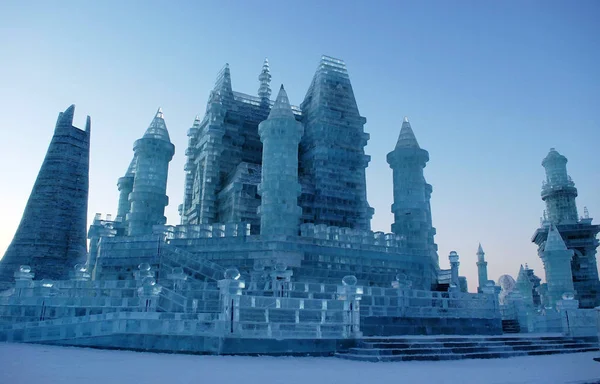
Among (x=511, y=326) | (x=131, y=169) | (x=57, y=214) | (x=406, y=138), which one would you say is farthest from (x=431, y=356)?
(x=57, y=214)

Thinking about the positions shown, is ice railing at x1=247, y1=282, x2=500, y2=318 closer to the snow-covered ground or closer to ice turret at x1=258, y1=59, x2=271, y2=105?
the snow-covered ground

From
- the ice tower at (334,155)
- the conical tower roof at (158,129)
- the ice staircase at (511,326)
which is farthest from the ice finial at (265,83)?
the ice staircase at (511,326)

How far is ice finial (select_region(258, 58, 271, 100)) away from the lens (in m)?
37.0

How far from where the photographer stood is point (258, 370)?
8.76 meters

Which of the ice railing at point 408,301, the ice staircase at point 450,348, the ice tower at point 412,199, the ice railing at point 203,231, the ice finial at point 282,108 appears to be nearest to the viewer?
the ice staircase at point 450,348

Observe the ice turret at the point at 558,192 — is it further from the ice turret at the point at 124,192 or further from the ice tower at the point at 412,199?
the ice turret at the point at 124,192

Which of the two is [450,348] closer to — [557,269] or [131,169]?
[557,269]

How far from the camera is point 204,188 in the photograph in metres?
31.3

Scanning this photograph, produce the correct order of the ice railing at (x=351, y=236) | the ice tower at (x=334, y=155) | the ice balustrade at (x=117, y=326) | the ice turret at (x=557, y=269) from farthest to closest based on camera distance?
the ice turret at (x=557, y=269) < the ice tower at (x=334, y=155) < the ice railing at (x=351, y=236) < the ice balustrade at (x=117, y=326)

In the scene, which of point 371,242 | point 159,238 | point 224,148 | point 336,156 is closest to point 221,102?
point 224,148

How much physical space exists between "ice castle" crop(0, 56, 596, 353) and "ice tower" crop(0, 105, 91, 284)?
0.48ft

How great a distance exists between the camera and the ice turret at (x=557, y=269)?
118ft

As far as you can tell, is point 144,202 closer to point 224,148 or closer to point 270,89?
point 224,148

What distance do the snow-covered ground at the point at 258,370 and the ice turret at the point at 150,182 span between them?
16.5 metres
